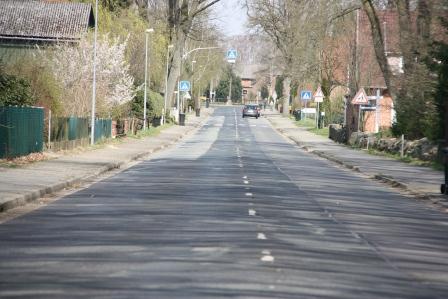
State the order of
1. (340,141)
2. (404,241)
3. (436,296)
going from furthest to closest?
(340,141), (404,241), (436,296)

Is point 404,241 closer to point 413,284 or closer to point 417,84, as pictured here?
point 413,284

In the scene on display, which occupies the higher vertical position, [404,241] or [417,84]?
[417,84]

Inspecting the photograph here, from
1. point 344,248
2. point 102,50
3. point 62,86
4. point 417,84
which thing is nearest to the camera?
point 344,248

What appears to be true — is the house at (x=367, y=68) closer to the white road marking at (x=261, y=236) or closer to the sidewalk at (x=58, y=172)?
the sidewalk at (x=58, y=172)

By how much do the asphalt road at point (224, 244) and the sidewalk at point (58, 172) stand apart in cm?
81

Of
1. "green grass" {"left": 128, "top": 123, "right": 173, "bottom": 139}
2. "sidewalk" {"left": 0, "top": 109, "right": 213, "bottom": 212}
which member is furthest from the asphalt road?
"green grass" {"left": 128, "top": 123, "right": 173, "bottom": 139}

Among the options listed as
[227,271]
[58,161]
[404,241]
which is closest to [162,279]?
[227,271]

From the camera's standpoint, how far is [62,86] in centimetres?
4600

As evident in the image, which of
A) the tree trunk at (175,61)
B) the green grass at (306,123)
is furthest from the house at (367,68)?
the green grass at (306,123)

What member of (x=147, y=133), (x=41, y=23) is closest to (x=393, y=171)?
(x=147, y=133)

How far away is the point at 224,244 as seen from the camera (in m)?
12.9

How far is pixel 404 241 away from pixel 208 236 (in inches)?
122

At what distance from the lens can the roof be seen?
200ft

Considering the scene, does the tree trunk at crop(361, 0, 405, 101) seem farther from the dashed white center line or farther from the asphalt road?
the dashed white center line
